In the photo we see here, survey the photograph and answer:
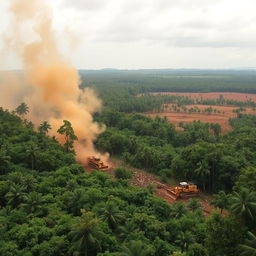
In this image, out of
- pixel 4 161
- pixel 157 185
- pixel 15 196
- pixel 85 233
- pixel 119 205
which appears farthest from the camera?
pixel 157 185

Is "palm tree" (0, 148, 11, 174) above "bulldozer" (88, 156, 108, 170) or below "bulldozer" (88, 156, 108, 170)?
above

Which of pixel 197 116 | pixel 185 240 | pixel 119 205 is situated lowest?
pixel 197 116

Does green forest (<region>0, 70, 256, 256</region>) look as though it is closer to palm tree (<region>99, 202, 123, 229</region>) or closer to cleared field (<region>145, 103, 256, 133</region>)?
palm tree (<region>99, 202, 123, 229</region>)

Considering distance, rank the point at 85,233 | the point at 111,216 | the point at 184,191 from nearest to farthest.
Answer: the point at 85,233 → the point at 111,216 → the point at 184,191

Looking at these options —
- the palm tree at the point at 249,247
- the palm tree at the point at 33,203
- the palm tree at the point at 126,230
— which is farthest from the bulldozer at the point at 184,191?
the palm tree at the point at 249,247

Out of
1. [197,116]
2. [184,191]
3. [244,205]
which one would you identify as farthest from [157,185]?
[197,116]

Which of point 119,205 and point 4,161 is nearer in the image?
point 119,205

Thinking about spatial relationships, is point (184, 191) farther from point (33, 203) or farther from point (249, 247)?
point (249, 247)

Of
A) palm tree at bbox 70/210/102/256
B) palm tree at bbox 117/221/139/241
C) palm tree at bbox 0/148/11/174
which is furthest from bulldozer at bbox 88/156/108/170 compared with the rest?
palm tree at bbox 70/210/102/256
